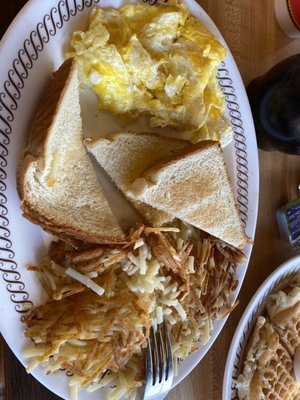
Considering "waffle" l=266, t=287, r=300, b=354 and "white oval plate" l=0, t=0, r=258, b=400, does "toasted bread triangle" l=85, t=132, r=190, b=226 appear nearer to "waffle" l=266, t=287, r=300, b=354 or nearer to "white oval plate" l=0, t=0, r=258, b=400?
"white oval plate" l=0, t=0, r=258, b=400

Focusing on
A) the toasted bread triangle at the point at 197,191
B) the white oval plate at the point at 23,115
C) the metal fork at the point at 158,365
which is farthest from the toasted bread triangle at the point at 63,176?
the metal fork at the point at 158,365

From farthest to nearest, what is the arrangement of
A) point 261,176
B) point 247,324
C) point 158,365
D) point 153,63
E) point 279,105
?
1. point 261,176
2. point 247,324
3. point 279,105
4. point 158,365
5. point 153,63

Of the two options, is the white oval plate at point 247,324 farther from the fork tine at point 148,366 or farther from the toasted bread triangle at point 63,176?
the toasted bread triangle at point 63,176

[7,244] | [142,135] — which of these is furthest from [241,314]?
[7,244]

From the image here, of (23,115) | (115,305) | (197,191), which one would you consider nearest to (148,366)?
(115,305)

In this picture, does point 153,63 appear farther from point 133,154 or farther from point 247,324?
point 247,324

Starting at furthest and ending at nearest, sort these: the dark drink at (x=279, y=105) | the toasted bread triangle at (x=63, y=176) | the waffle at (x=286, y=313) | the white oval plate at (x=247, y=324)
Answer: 1. the waffle at (x=286, y=313)
2. the white oval plate at (x=247, y=324)
3. the dark drink at (x=279, y=105)
4. the toasted bread triangle at (x=63, y=176)

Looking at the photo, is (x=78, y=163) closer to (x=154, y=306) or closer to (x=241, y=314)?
(x=154, y=306)
